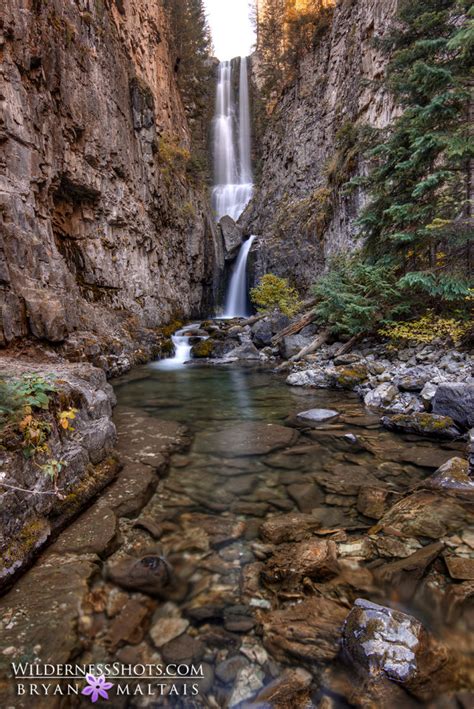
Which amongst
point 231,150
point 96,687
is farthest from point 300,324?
point 231,150

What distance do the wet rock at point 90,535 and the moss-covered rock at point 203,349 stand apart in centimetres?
1125

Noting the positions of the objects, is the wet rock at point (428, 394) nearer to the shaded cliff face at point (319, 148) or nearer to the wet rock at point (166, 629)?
the wet rock at point (166, 629)

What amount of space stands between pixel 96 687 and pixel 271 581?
1281 millimetres

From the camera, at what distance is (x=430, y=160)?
293 inches

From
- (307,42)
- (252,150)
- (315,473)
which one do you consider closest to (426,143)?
(315,473)

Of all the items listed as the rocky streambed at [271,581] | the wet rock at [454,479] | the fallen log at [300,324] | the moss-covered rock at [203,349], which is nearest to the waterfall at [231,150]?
the moss-covered rock at [203,349]

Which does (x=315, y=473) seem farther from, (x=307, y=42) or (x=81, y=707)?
(x=307, y=42)

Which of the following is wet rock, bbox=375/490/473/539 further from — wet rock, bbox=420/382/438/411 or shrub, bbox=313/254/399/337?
shrub, bbox=313/254/399/337

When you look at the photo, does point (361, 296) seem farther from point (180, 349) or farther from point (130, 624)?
point (180, 349)

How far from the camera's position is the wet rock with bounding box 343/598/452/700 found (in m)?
1.79

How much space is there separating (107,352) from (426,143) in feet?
32.7

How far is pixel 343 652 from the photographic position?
1988 millimetres

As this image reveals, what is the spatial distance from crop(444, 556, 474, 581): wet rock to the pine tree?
5.39m

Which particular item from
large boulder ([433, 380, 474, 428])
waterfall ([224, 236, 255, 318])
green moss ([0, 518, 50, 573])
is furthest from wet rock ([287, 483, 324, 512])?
waterfall ([224, 236, 255, 318])
